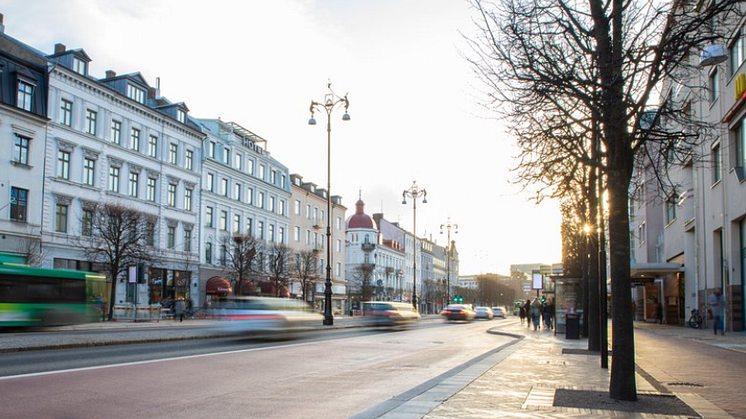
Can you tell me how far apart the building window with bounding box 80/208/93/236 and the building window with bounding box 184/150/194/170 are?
12.1m

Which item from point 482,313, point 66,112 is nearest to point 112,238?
point 66,112

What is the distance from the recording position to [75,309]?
3008 cm

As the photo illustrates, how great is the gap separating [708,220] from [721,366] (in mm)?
21658

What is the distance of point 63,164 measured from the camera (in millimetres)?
42562

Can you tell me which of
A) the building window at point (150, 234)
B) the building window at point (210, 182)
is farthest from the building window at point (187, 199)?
the building window at point (150, 234)

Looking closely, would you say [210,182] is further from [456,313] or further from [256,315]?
[256,315]

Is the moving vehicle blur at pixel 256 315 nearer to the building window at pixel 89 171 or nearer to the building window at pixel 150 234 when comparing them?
the building window at pixel 150 234

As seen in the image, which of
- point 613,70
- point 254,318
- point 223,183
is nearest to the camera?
point 613,70

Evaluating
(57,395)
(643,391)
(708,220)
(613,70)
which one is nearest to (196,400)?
(57,395)

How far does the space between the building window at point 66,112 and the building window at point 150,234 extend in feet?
26.8

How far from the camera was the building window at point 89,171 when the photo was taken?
4419cm

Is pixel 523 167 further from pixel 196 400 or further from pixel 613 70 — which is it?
pixel 196 400

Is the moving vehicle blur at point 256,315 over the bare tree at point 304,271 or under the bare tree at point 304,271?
under

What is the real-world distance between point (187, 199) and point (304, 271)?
14564 mm
